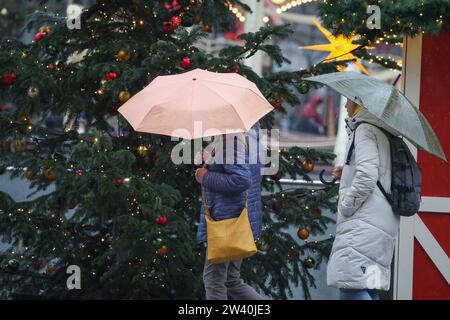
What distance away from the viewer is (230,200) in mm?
5363

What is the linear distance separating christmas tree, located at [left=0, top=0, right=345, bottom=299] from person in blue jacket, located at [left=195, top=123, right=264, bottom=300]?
407 mm

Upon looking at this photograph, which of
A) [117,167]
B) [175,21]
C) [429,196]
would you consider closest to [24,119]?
[117,167]

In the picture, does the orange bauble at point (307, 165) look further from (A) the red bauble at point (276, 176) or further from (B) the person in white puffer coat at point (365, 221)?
(B) the person in white puffer coat at point (365, 221)

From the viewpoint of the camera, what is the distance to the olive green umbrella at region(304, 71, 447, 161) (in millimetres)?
Answer: 5086

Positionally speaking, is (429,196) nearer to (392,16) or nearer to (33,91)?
(392,16)

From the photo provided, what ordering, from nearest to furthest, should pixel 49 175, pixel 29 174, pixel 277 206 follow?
pixel 49 175 → pixel 29 174 → pixel 277 206

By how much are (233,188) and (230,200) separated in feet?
0.46

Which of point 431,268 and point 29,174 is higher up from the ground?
point 29,174

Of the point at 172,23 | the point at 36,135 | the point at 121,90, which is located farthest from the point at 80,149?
the point at 172,23

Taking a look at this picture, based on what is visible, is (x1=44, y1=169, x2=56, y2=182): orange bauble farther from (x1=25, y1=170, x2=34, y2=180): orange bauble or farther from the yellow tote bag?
the yellow tote bag

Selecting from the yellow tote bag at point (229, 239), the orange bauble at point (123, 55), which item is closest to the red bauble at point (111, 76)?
the orange bauble at point (123, 55)

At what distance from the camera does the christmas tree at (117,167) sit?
18.6ft

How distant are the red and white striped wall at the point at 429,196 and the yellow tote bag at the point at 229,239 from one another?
197 cm
